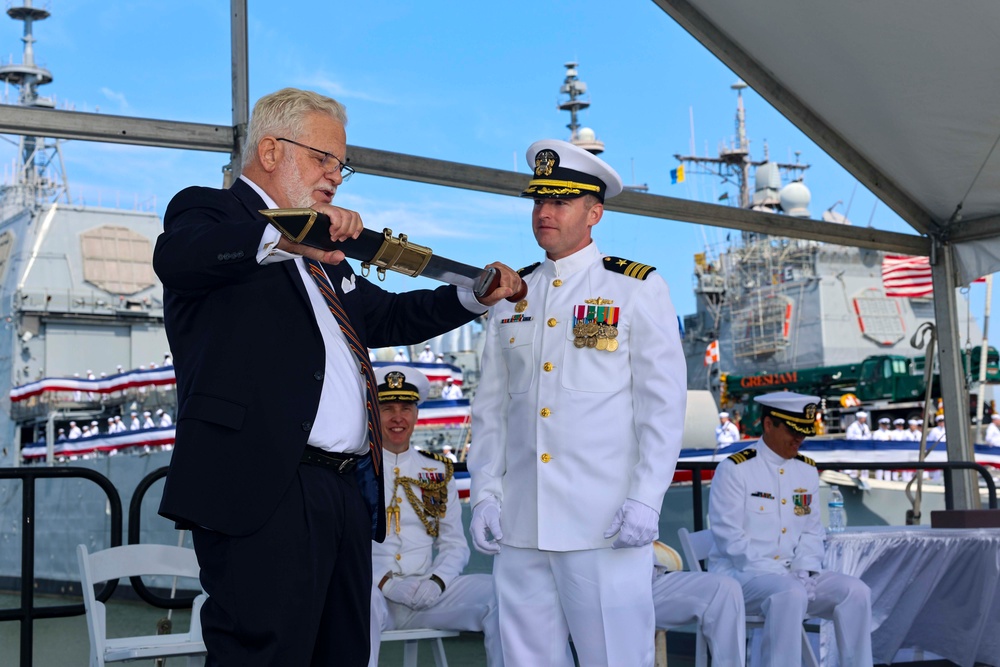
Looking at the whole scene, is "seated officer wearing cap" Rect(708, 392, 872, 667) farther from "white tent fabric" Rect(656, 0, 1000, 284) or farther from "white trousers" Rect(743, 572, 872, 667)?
"white tent fabric" Rect(656, 0, 1000, 284)

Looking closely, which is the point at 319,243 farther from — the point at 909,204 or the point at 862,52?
the point at 909,204

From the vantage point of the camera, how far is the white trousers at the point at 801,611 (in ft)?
13.4

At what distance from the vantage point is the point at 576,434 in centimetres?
257

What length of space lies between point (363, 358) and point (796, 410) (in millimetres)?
3070

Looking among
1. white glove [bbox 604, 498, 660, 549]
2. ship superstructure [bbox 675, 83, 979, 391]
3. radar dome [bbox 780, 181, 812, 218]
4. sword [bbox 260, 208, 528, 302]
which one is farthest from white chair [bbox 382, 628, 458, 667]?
radar dome [bbox 780, 181, 812, 218]

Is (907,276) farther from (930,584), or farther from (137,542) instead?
(137,542)

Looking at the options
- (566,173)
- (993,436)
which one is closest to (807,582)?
(566,173)

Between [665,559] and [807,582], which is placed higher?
[665,559]

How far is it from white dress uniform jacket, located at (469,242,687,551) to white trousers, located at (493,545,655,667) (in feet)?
0.17

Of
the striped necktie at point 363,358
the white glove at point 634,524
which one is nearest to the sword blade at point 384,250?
the striped necktie at point 363,358

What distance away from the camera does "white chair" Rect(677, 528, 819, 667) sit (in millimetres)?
4232

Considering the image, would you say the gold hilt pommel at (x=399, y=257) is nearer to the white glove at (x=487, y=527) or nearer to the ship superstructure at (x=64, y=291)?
the white glove at (x=487, y=527)

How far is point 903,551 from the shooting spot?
4.69 meters

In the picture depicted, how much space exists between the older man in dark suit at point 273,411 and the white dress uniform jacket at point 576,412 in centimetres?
63
